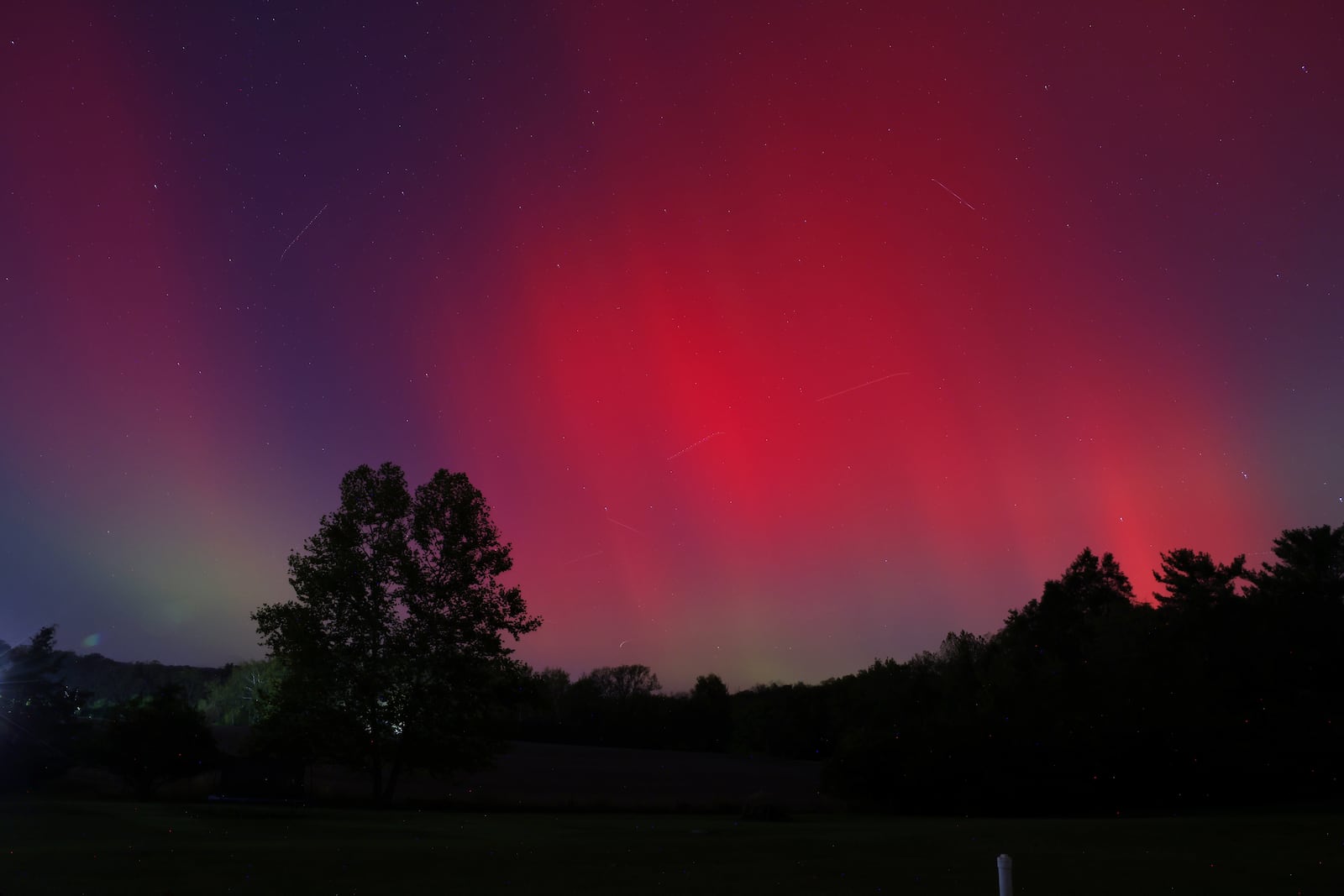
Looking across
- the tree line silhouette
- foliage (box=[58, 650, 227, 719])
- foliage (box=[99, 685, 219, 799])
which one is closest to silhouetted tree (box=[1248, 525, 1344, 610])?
the tree line silhouette

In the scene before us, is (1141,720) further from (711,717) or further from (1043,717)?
(711,717)

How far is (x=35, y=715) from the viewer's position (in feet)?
143

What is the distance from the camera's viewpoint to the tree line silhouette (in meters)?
38.9

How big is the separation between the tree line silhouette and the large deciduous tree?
72mm

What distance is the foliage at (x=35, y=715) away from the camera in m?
41.1

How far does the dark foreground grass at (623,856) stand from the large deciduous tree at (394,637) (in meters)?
8.89

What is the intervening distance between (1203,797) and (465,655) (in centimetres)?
3435

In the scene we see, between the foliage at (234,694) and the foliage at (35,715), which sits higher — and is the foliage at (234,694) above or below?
above

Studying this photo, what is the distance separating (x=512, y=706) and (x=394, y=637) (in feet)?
19.1

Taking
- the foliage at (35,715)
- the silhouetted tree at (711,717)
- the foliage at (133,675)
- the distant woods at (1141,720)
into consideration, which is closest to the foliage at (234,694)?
the foliage at (133,675)

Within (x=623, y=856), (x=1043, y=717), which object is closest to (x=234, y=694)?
(x=1043, y=717)

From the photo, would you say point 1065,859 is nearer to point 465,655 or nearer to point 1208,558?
point 465,655

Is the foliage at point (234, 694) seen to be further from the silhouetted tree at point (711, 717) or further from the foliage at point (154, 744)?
the foliage at point (154, 744)

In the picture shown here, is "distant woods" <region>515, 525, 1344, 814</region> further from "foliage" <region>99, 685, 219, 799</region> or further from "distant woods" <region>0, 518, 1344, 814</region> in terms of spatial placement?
"foliage" <region>99, 685, 219, 799</region>
